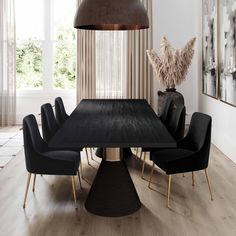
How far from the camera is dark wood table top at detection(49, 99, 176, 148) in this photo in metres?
2.98

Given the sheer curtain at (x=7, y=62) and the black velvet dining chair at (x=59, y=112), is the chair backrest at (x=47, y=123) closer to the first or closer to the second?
the black velvet dining chair at (x=59, y=112)

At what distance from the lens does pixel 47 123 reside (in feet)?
14.6

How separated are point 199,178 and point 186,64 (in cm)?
283

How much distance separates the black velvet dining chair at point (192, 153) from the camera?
3.57m

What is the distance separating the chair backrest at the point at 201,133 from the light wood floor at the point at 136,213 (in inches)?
20.1

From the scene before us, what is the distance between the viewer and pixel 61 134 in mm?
3307

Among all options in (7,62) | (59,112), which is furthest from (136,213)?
(7,62)

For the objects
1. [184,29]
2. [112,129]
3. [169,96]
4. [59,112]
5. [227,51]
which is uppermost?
[184,29]

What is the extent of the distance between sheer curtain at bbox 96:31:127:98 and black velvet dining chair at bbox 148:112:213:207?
13.7ft

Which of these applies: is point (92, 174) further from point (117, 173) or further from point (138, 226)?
point (138, 226)

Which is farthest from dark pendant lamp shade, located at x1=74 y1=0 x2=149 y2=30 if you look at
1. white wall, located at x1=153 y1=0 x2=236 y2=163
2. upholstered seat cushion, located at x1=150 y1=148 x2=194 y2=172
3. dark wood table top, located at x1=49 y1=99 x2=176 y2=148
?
white wall, located at x1=153 y1=0 x2=236 y2=163

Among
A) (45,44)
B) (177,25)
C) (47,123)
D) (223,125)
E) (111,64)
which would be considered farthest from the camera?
(45,44)

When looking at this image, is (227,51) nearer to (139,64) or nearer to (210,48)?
(210,48)

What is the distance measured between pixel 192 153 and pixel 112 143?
100 centimetres
